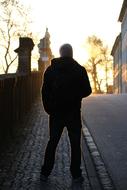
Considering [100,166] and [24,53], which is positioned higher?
[24,53]

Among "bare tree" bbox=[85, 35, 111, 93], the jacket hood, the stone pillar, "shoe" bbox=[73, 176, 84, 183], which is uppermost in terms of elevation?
"bare tree" bbox=[85, 35, 111, 93]

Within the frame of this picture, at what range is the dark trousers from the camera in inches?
348

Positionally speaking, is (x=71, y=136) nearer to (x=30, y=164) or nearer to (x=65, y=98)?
(x=65, y=98)

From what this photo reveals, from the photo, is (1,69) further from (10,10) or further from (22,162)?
(22,162)

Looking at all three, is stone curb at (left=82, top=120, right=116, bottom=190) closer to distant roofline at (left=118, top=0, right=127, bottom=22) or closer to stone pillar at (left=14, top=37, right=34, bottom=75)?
stone pillar at (left=14, top=37, right=34, bottom=75)

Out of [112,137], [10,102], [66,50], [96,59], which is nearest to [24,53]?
[10,102]

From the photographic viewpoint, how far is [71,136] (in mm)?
8914

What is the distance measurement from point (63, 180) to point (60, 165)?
1183 mm

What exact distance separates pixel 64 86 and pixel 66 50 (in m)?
0.48

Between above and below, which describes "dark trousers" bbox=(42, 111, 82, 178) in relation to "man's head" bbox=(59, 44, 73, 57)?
below

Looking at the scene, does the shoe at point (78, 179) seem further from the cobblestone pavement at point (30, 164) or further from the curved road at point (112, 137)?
the curved road at point (112, 137)

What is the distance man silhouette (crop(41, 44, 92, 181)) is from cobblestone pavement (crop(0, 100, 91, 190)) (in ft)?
0.83

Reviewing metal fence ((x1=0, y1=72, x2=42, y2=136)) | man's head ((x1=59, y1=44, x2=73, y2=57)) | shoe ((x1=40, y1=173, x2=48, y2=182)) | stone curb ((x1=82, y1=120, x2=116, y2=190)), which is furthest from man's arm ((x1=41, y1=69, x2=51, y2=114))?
metal fence ((x1=0, y1=72, x2=42, y2=136))

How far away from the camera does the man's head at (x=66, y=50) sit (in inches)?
348
